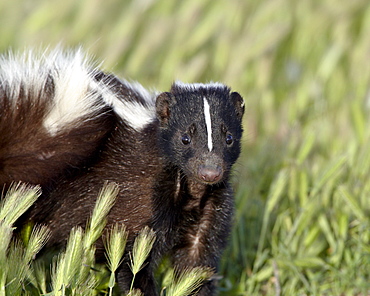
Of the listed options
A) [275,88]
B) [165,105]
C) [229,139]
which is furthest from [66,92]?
[275,88]

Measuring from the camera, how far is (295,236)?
5.21m

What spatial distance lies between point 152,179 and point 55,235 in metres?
0.75

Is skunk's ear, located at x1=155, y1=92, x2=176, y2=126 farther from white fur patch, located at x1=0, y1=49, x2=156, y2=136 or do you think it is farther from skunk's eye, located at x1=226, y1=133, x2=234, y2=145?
skunk's eye, located at x1=226, y1=133, x2=234, y2=145

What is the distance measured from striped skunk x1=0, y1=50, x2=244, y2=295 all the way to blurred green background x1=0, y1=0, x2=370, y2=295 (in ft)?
2.99

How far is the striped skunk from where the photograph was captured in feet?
13.4

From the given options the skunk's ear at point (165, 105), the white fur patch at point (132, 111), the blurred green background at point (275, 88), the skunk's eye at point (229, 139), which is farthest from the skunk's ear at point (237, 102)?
the blurred green background at point (275, 88)

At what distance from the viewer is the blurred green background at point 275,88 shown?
506cm

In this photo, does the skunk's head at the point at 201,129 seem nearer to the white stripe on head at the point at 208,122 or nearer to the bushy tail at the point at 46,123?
the white stripe on head at the point at 208,122

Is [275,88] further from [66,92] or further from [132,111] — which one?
[66,92]

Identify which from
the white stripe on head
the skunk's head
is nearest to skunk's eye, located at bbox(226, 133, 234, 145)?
the skunk's head

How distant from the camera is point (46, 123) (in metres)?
4.16

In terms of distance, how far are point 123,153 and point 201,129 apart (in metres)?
0.63

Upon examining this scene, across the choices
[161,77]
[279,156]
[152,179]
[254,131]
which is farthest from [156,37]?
[152,179]

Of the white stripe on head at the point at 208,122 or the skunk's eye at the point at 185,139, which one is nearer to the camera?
the white stripe on head at the point at 208,122
